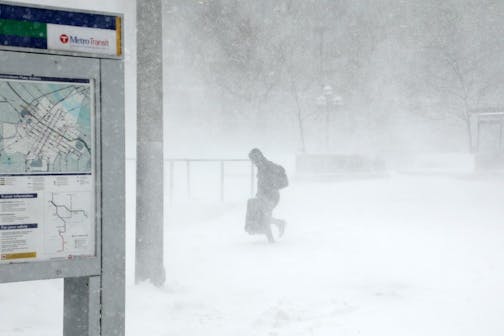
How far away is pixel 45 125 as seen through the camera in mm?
2832

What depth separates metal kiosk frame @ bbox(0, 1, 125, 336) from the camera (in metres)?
2.80

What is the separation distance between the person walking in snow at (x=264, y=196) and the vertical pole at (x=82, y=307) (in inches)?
262

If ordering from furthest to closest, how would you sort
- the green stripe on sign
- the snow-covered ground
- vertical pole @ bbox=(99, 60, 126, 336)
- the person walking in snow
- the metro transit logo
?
the person walking in snow, the snow-covered ground, vertical pole @ bbox=(99, 60, 126, 336), the metro transit logo, the green stripe on sign

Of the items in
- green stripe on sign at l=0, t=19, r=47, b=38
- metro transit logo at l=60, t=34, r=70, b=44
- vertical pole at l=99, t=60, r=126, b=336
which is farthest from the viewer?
vertical pole at l=99, t=60, r=126, b=336

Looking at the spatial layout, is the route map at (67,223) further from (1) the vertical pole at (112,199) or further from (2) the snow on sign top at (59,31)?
(2) the snow on sign top at (59,31)

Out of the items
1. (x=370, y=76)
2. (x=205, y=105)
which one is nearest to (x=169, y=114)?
(x=205, y=105)

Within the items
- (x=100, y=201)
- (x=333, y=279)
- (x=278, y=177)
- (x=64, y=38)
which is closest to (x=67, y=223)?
(x=100, y=201)

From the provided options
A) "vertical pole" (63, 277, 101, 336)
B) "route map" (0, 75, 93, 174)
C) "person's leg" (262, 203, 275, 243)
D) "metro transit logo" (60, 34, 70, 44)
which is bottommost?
"person's leg" (262, 203, 275, 243)

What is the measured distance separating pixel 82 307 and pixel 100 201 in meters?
0.56

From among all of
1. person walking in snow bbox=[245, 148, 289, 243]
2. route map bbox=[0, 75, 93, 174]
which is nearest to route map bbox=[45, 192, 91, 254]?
route map bbox=[0, 75, 93, 174]

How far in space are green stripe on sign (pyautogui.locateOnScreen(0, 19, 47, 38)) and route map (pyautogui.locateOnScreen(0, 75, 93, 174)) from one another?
0.20 meters

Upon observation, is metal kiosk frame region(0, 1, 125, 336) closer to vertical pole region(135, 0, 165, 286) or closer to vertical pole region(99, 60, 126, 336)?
vertical pole region(99, 60, 126, 336)

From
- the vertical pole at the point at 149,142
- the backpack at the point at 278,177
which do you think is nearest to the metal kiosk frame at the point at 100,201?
the vertical pole at the point at 149,142

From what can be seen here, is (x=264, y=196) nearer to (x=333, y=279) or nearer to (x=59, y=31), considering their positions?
(x=333, y=279)
